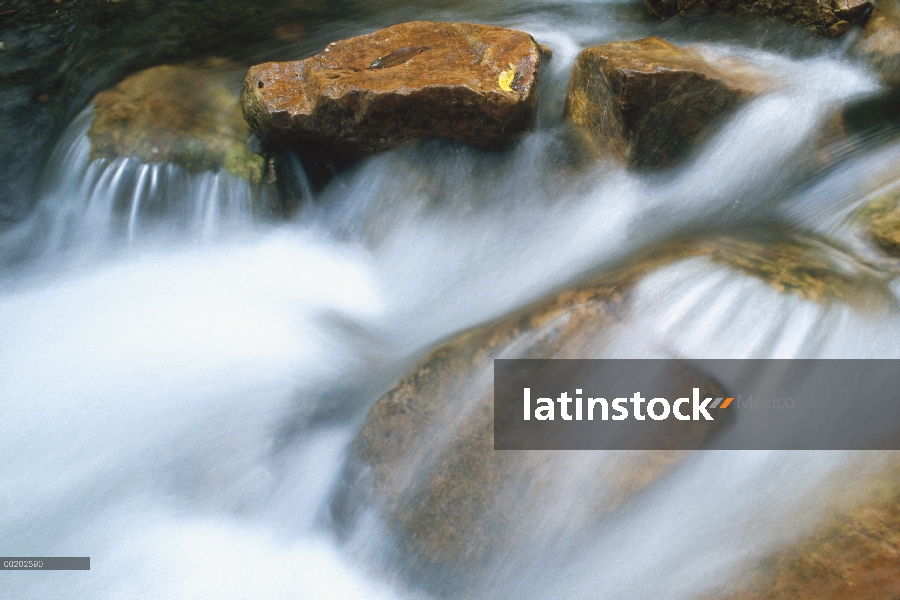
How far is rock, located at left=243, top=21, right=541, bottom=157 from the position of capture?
11.3 ft

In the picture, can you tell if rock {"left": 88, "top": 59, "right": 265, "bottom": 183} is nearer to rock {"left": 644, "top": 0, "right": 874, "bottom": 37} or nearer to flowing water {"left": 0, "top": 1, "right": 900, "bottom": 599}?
flowing water {"left": 0, "top": 1, "right": 900, "bottom": 599}

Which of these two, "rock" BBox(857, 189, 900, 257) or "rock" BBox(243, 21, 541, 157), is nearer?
"rock" BBox(857, 189, 900, 257)

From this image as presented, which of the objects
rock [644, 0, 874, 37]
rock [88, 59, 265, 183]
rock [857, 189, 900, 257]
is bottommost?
rock [857, 189, 900, 257]

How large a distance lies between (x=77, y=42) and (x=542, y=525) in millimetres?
4718

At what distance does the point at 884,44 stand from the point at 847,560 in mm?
2885

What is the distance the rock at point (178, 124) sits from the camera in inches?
151

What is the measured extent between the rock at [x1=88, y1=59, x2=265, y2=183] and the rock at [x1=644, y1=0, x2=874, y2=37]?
119 inches

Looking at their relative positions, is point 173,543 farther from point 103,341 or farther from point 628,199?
point 628,199
